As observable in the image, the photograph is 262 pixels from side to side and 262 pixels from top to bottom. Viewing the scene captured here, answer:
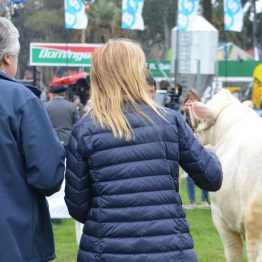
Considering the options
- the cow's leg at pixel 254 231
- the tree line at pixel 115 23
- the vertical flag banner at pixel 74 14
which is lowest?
the tree line at pixel 115 23

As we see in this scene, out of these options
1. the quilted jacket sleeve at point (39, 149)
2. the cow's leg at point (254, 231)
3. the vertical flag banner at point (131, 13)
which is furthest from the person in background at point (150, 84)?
the vertical flag banner at point (131, 13)

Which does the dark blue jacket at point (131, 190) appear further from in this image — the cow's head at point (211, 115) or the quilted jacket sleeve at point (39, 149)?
the cow's head at point (211, 115)

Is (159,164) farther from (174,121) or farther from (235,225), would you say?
(235,225)

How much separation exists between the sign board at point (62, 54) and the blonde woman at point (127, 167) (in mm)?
20462

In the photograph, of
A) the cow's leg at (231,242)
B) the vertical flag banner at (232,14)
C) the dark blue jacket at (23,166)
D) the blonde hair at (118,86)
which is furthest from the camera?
the vertical flag banner at (232,14)

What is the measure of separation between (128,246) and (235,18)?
2234cm

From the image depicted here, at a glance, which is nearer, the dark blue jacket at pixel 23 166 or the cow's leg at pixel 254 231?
the dark blue jacket at pixel 23 166

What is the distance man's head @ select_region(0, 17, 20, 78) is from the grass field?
5.11 m

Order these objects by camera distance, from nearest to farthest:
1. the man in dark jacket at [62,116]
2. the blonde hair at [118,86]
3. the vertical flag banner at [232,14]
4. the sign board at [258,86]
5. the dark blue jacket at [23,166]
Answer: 1. the dark blue jacket at [23,166]
2. the blonde hair at [118,86]
3. the man in dark jacket at [62,116]
4. the sign board at [258,86]
5. the vertical flag banner at [232,14]

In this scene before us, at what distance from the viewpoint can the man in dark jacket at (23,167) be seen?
3.37 meters

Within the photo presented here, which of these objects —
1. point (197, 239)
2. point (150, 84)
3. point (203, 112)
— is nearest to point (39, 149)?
point (150, 84)

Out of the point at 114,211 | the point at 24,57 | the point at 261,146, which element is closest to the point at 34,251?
the point at 114,211

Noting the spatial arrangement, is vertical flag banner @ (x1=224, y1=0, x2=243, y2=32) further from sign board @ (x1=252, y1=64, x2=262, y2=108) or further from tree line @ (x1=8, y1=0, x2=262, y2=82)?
tree line @ (x1=8, y1=0, x2=262, y2=82)

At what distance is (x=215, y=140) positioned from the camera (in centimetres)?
673
